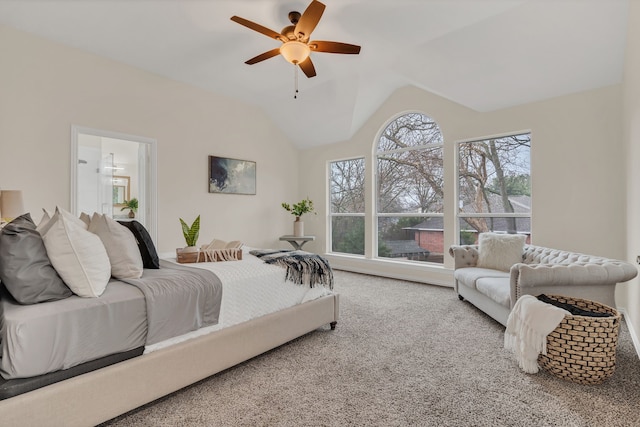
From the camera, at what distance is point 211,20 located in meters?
3.24

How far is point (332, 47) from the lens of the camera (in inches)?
118

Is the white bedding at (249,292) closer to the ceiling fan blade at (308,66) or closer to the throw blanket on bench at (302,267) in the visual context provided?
the throw blanket on bench at (302,267)


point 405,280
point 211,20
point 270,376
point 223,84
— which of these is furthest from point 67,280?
point 405,280

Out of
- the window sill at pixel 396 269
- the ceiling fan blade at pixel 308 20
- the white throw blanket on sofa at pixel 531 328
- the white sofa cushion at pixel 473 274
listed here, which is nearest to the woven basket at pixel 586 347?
the white throw blanket on sofa at pixel 531 328

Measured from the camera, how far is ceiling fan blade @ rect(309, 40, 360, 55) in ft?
9.56

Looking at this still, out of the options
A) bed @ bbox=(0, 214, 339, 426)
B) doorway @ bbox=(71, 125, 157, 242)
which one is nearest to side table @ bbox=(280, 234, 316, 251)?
doorway @ bbox=(71, 125, 157, 242)

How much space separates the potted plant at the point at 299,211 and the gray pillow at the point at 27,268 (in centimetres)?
453

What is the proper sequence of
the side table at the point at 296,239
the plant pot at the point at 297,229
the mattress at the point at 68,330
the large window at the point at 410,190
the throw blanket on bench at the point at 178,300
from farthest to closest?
the plant pot at the point at 297,229 → the side table at the point at 296,239 → the large window at the point at 410,190 → the throw blanket on bench at the point at 178,300 → the mattress at the point at 68,330

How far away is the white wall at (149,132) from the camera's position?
3350 mm

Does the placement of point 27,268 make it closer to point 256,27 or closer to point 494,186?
point 256,27

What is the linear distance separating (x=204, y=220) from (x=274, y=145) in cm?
207

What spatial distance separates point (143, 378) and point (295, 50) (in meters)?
2.75

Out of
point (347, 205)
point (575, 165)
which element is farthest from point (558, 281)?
point (347, 205)

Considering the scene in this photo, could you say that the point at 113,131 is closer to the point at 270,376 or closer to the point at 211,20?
the point at 211,20
